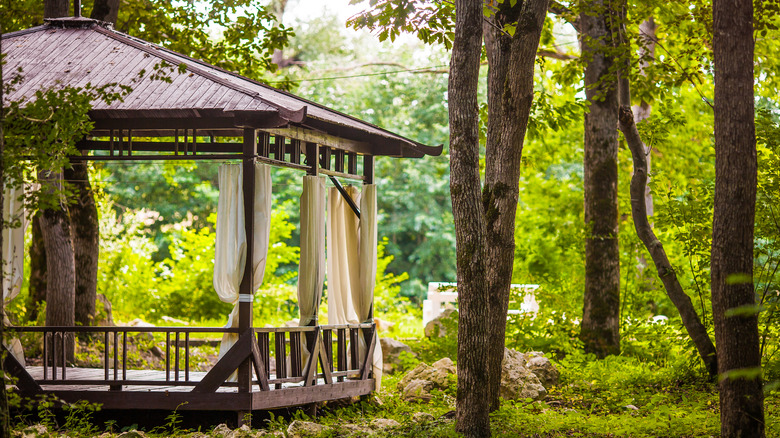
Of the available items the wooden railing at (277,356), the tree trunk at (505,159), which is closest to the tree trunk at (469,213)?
the tree trunk at (505,159)

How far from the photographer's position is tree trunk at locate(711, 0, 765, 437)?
620 cm

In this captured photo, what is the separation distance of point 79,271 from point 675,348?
10.1 metres

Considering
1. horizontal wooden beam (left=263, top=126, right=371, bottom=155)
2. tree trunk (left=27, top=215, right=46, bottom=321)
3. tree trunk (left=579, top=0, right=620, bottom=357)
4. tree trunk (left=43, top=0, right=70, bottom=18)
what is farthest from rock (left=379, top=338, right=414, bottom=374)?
tree trunk (left=43, top=0, right=70, bottom=18)

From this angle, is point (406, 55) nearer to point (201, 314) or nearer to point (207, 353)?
point (201, 314)

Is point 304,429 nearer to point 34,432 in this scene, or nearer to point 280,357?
point 280,357

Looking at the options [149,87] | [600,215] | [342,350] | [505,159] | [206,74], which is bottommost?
[342,350]

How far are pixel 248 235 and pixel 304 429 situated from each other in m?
1.97

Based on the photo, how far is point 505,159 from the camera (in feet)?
27.6

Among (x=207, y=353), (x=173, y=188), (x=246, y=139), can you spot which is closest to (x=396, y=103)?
(x=173, y=188)

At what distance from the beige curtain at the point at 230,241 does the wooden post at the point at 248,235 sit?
0.05 metres

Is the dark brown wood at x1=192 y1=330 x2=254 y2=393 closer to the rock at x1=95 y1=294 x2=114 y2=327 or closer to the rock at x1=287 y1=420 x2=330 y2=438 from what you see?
the rock at x1=287 y1=420 x2=330 y2=438

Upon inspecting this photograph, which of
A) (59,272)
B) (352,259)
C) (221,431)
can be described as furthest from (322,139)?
(59,272)

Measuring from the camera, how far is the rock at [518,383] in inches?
392

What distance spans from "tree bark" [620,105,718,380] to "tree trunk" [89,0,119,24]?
7.62 meters
